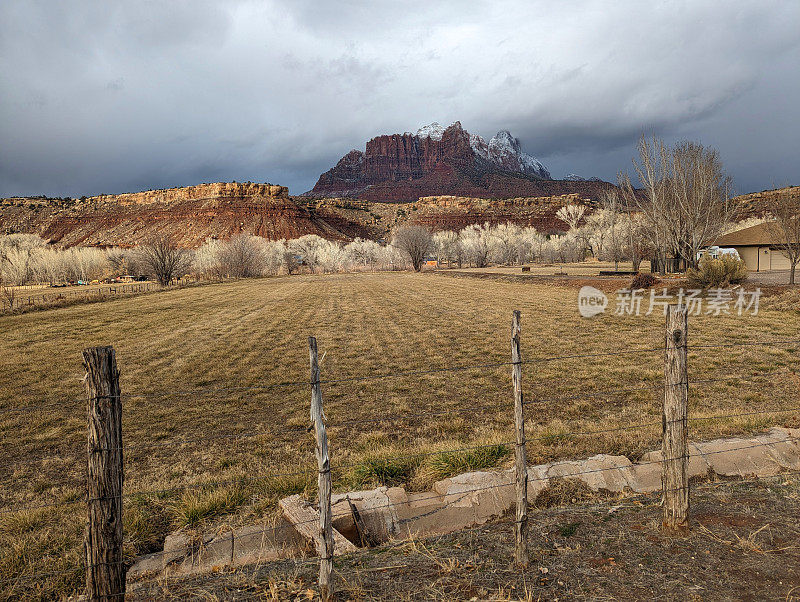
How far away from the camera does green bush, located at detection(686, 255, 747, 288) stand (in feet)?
87.3

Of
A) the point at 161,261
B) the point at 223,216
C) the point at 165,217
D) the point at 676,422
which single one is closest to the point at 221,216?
the point at 223,216

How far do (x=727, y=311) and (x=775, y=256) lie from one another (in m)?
33.2

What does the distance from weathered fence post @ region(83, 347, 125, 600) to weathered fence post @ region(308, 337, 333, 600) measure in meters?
1.60

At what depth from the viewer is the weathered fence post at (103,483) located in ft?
11.8

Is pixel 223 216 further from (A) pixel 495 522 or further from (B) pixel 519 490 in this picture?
(B) pixel 519 490

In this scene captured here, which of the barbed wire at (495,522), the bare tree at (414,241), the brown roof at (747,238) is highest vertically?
the bare tree at (414,241)

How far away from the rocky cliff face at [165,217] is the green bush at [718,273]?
121m

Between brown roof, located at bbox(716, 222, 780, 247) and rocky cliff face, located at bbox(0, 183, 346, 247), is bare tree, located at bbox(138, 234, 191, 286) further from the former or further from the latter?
rocky cliff face, located at bbox(0, 183, 346, 247)

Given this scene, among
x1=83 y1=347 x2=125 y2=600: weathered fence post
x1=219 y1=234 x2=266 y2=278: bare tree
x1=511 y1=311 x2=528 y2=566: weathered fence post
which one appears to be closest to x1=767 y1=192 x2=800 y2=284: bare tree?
x1=511 y1=311 x2=528 y2=566: weathered fence post

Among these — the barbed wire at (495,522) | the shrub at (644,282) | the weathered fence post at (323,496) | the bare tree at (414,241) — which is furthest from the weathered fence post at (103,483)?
the bare tree at (414,241)

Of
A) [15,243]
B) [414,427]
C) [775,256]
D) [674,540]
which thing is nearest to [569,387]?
[414,427]

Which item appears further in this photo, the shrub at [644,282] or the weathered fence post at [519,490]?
the shrub at [644,282]

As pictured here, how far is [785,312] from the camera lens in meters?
Answer: 20.4

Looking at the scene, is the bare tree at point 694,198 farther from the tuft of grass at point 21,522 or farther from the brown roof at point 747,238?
the tuft of grass at point 21,522
